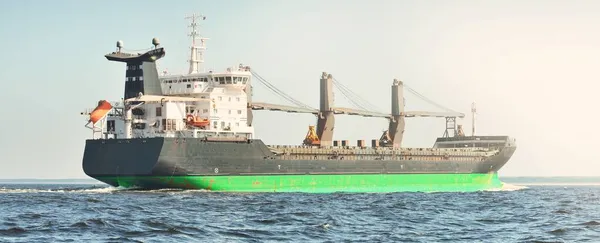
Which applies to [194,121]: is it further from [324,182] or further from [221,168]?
[324,182]

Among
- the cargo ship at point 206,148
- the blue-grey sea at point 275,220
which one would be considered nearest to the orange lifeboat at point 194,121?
the cargo ship at point 206,148

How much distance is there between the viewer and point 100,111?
63438 millimetres

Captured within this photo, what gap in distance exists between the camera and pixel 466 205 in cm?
5416

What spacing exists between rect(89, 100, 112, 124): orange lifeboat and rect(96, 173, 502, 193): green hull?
430cm

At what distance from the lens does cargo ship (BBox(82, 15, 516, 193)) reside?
6119 cm

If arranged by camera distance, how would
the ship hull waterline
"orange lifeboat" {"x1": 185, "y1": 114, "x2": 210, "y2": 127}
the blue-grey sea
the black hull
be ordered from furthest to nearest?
1. "orange lifeboat" {"x1": 185, "y1": 114, "x2": 210, "y2": 127}
2. the ship hull waterline
3. the black hull
4. the blue-grey sea

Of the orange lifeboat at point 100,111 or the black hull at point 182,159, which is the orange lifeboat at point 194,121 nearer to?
the black hull at point 182,159

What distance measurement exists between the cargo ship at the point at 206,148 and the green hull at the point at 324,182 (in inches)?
3.3

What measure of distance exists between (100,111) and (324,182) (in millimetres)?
19336

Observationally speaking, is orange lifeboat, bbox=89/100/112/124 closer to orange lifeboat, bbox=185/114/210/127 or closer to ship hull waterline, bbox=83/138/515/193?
ship hull waterline, bbox=83/138/515/193

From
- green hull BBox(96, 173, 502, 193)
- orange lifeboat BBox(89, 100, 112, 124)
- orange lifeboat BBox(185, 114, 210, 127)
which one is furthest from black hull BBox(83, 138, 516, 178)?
orange lifeboat BBox(185, 114, 210, 127)

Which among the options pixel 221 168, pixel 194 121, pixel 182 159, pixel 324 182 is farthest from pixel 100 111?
pixel 324 182

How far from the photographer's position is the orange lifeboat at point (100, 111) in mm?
63438

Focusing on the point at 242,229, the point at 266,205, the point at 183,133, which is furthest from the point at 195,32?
the point at 242,229
